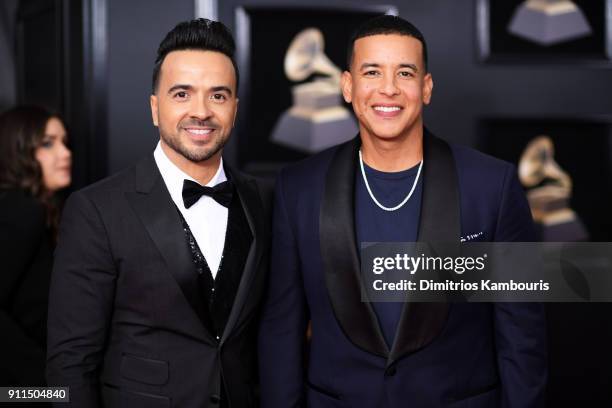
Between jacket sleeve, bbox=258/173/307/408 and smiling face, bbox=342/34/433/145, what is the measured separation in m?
0.37

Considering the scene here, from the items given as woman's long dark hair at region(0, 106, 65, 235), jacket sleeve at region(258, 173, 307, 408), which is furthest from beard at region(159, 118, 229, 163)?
woman's long dark hair at region(0, 106, 65, 235)

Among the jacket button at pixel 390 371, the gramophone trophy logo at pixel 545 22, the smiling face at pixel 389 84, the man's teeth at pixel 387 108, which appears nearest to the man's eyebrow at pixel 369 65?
the smiling face at pixel 389 84

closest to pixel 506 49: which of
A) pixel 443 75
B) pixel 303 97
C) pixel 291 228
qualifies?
pixel 443 75

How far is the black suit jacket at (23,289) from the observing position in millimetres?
2654

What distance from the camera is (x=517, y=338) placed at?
6.71 feet

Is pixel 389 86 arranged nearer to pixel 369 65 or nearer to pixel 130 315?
pixel 369 65

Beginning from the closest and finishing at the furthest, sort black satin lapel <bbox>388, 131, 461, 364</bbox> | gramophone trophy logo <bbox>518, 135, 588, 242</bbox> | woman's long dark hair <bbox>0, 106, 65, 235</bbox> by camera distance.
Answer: black satin lapel <bbox>388, 131, 461, 364</bbox>
woman's long dark hair <bbox>0, 106, 65, 235</bbox>
gramophone trophy logo <bbox>518, 135, 588, 242</bbox>

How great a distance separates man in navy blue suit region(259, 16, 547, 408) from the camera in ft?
6.66

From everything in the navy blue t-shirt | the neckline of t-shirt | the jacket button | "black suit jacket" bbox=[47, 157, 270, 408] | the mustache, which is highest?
the mustache

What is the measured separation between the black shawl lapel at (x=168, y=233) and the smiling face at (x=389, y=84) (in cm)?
56

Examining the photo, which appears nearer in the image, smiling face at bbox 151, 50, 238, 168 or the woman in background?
smiling face at bbox 151, 50, 238, 168

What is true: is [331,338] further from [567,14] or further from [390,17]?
[567,14]

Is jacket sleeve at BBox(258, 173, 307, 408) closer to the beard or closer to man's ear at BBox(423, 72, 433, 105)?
the beard

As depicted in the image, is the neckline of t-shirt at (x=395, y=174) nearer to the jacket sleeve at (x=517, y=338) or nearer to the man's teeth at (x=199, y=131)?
the jacket sleeve at (x=517, y=338)
